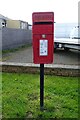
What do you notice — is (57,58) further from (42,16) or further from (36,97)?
(42,16)

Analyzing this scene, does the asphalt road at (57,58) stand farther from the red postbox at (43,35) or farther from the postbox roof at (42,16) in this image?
the postbox roof at (42,16)

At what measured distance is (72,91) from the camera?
5664 millimetres

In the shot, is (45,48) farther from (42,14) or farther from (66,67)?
(66,67)

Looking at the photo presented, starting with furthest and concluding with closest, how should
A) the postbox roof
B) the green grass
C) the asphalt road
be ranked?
the asphalt road
the green grass
the postbox roof

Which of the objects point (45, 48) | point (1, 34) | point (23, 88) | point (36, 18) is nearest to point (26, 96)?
point (23, 88)

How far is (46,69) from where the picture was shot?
7215 millimetres

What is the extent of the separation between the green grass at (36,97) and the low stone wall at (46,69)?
0.19 meters

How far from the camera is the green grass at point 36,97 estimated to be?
4453 mm

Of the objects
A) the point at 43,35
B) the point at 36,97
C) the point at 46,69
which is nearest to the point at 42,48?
the point at 43,35

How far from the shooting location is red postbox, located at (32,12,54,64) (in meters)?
4.34

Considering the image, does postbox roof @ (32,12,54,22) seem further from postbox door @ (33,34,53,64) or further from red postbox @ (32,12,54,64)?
postbox door @ (33,34,53,64)

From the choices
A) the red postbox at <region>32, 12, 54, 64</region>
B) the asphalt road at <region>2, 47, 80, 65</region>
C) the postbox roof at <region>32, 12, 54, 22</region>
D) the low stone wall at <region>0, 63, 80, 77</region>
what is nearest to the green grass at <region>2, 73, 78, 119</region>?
the low stone wall at <region>0, 63, 80, 77</region>

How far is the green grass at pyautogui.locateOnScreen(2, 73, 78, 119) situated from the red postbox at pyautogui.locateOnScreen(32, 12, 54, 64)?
0.93 metres

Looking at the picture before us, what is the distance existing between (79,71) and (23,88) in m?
1.89
